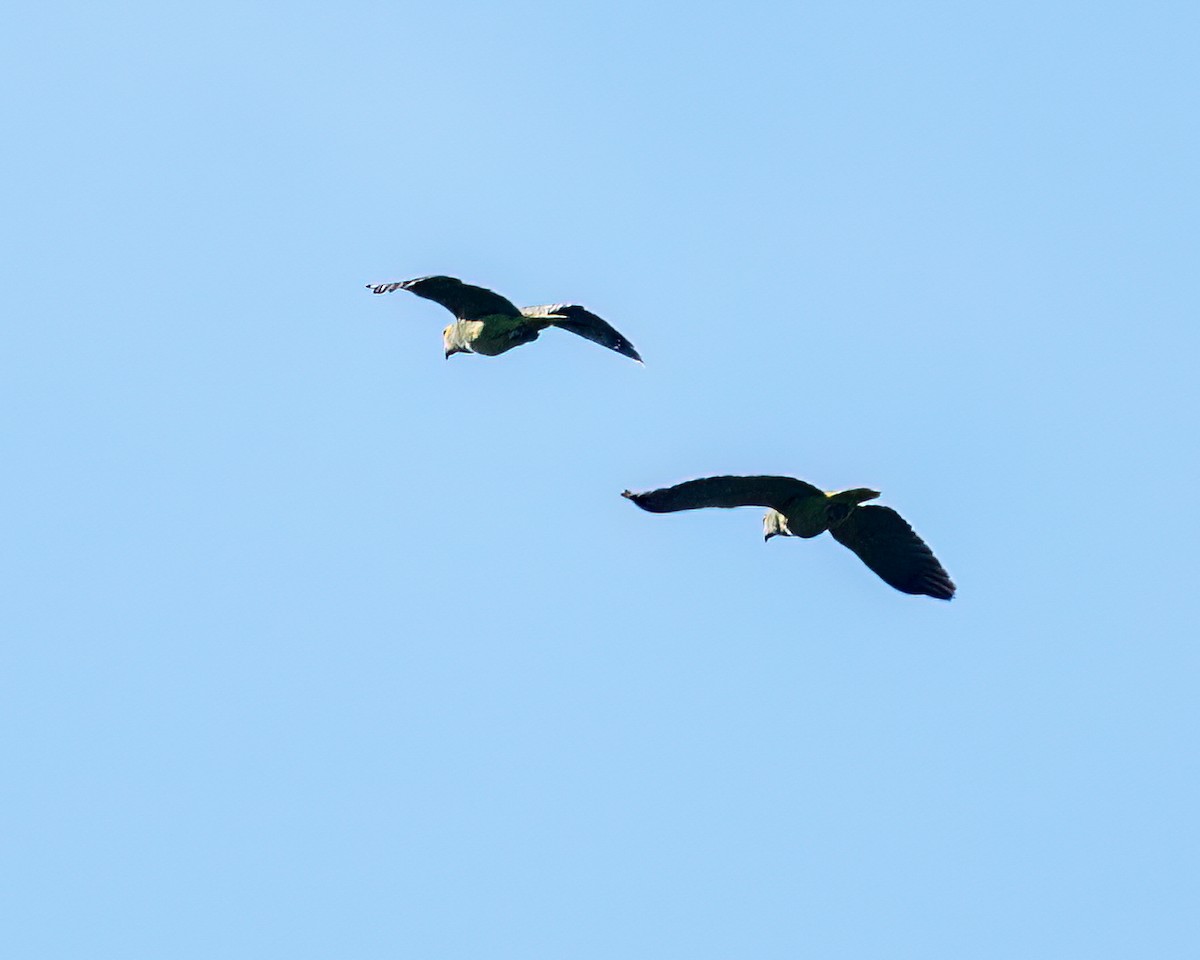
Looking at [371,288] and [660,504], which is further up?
[371,288]

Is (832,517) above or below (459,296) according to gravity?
below

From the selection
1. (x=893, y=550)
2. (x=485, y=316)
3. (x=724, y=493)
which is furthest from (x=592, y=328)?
(x=724, y=493)

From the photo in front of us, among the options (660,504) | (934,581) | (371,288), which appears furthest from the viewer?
(371,288)

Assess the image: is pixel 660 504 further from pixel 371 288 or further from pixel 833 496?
Answer: pixel 371 288

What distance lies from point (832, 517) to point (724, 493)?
1896mm

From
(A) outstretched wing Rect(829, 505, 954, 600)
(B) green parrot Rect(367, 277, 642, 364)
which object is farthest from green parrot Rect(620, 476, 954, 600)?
(B) green parrot Rect(367, 277, 642, 364)

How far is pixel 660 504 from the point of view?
2245 cm

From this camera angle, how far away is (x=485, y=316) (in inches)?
1118

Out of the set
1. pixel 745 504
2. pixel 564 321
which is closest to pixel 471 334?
pixel 564 321

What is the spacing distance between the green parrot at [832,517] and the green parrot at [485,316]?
18.1 ft

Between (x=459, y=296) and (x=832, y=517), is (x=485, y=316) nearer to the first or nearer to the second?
(x=459, y=296)

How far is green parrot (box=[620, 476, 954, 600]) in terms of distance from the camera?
73.9 ft

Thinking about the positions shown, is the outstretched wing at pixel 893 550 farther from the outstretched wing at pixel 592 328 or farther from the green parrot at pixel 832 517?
the outstretched wing at pixel 592 328

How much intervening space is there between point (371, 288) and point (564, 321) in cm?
309
